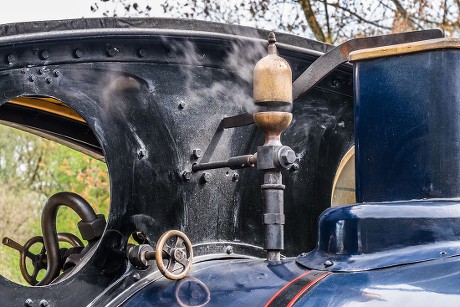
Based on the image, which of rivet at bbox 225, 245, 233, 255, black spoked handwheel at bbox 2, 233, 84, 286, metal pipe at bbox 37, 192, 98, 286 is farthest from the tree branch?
rivet at bbox 225, 245, 233, 255

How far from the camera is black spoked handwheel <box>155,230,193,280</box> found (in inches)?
98.2

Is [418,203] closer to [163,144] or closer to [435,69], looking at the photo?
[435,69]

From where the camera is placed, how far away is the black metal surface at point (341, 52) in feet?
8.82

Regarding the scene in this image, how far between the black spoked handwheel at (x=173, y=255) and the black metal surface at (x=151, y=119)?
0.15 meters

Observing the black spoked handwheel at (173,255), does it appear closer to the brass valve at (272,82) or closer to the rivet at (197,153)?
the rivet at (197,153)

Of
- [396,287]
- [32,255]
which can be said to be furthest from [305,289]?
[32,255]

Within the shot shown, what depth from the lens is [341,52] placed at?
2.84m

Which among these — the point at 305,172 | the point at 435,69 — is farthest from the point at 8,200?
the point at 435,69

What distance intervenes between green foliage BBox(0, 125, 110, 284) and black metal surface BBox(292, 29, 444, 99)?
651cm

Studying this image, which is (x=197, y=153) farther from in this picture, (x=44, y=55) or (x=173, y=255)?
(x=44, y=55)

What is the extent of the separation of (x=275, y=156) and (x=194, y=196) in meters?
0.38

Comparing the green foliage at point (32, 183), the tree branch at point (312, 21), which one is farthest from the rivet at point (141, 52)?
the green foliage at point (32, 183)

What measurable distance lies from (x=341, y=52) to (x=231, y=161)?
1.66 ft

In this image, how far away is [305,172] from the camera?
10.8 feet
